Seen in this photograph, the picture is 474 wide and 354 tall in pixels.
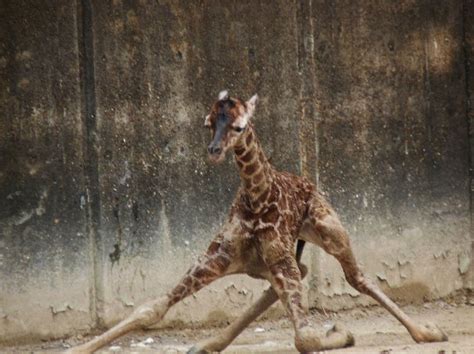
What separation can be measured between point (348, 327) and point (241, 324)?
4.17 ft

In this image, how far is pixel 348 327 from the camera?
748cm

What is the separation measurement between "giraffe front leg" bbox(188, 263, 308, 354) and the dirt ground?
0.49m

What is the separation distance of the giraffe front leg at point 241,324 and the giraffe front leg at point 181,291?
20.6 inches

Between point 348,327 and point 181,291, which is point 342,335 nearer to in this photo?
point 181,291

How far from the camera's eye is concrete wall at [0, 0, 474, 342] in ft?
23.2

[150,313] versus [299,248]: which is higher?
[299,248]

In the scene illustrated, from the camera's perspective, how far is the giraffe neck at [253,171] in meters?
5.77

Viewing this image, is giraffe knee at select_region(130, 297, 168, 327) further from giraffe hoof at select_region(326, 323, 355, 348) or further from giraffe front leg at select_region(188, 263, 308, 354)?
giraffe hoof at select_region(326, 323, 355, 348)

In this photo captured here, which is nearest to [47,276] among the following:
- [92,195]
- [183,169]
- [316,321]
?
[92,195]

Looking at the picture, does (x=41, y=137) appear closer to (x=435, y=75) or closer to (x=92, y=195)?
(x=92, y=195)

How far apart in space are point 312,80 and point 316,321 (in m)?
1.50

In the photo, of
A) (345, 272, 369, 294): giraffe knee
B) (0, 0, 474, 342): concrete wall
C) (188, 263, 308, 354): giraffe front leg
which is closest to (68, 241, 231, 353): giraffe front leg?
(188, 263, 308, 354): giraffe front leg

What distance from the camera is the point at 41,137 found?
7.09 meters

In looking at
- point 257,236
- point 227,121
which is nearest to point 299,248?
point 257,236
